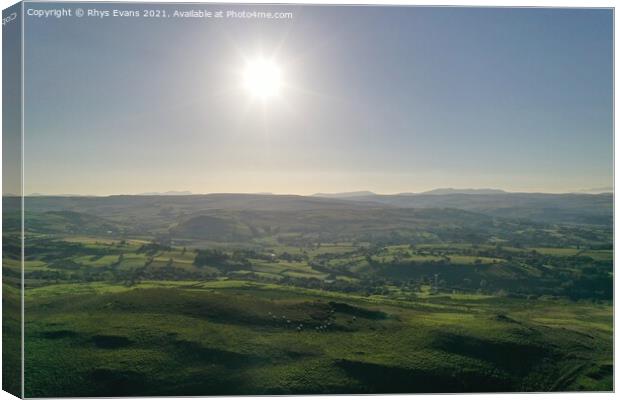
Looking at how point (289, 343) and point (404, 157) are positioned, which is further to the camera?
point (404, 157)

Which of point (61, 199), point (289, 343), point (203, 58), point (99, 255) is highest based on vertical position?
point (203, 58)

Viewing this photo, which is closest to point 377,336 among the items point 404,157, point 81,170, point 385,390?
point 385,390

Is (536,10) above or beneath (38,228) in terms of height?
above

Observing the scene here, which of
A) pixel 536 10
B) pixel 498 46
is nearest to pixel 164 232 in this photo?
pixel 498 46

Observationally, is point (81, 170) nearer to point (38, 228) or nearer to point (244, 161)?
point (38, 228)

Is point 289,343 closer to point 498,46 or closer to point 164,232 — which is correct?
point 164,232

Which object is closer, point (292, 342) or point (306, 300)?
point (292, 342)

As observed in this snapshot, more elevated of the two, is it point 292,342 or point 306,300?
point 306,300
